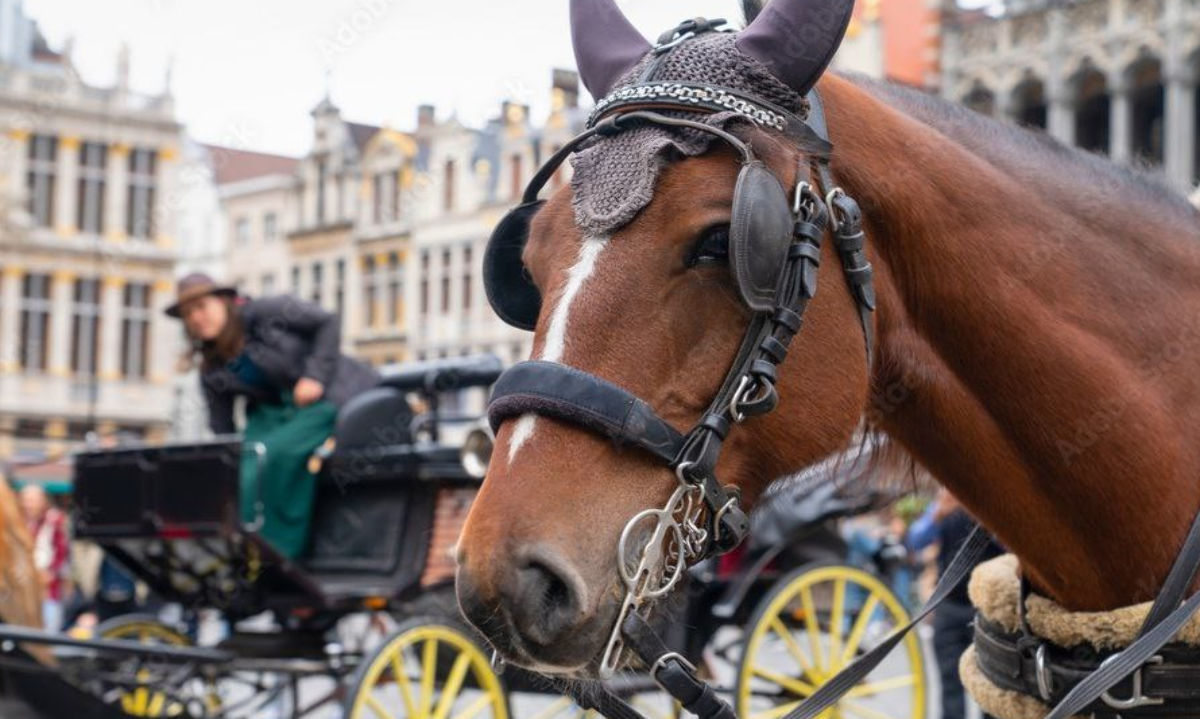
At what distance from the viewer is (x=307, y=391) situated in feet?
20.4

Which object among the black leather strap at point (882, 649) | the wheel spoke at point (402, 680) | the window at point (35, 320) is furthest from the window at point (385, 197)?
the black leather strap at point (882, 649)

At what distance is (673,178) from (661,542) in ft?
1.51

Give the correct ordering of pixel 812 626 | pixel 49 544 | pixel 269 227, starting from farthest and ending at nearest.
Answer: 1. pixel 269 227
2. pixel 49 544
3. pixel 812 626

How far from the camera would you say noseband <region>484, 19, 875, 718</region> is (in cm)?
178

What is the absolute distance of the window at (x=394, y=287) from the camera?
124ft

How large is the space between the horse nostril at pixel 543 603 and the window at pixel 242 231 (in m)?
42.9

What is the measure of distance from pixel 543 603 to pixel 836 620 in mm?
4486

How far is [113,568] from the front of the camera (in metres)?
9.26

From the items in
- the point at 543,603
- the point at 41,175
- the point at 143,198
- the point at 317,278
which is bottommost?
Answer: the point at 317,278

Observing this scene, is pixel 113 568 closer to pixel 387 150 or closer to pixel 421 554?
pixel 421 554

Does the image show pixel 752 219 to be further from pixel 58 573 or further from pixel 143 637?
pixel 58 573

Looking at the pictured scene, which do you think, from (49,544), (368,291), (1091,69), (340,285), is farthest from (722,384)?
(340,285)

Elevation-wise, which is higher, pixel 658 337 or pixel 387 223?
pixel 387 223

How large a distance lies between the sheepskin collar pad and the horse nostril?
3.00 feet
